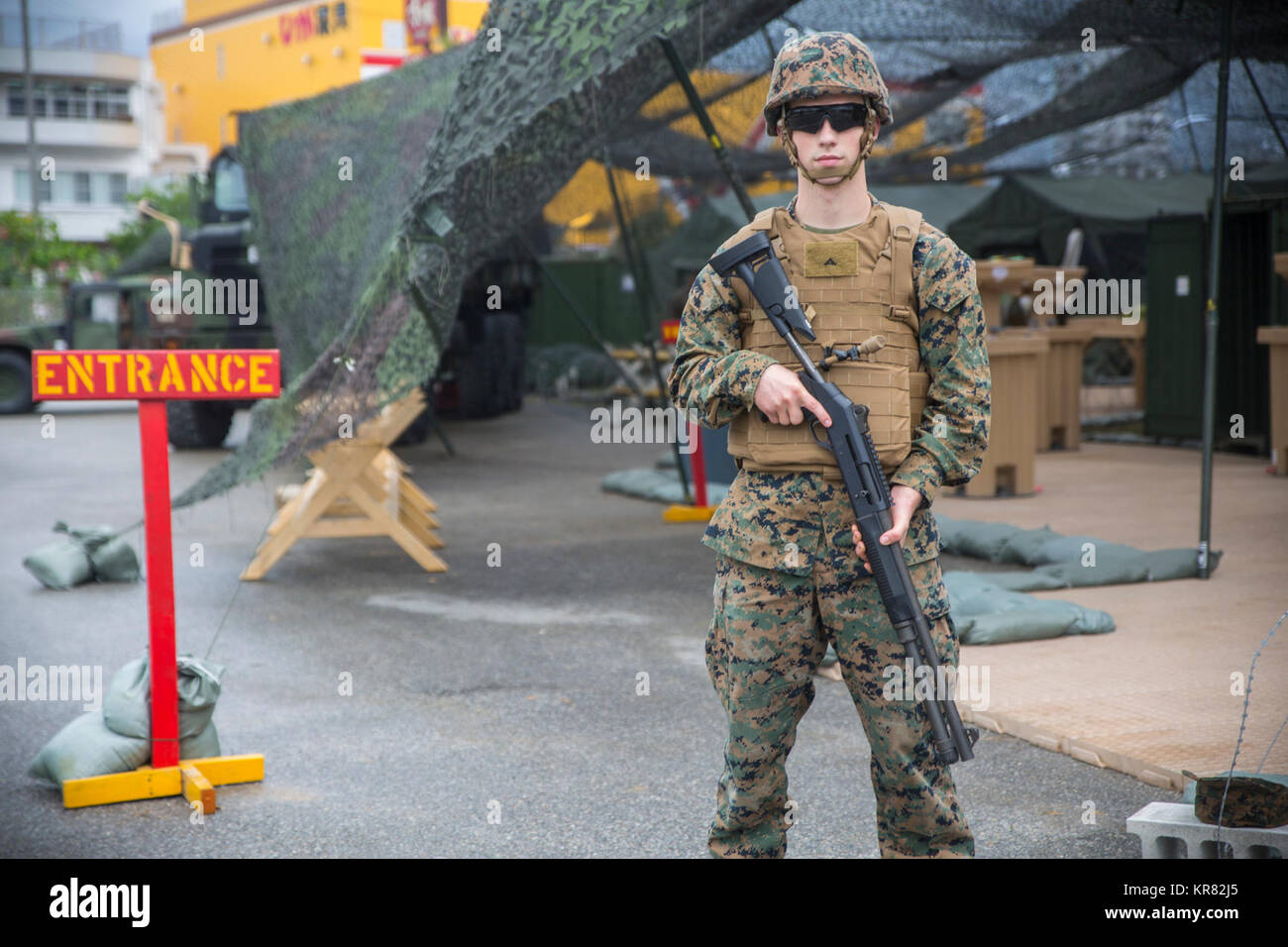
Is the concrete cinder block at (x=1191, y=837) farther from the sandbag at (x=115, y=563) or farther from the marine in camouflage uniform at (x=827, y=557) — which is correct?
the sandbag at (x=115, y=563)

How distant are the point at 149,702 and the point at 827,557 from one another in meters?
2.53

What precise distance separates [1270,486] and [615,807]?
24.7 ft

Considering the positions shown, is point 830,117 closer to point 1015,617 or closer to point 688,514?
point 1015,617

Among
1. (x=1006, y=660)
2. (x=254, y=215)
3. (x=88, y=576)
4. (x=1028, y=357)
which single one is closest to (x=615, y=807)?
(x=1006, y=660)

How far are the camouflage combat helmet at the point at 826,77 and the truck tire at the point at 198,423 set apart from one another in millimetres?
13035

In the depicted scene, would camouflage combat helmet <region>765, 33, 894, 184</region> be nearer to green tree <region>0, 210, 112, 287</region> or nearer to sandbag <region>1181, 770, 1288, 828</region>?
sandbag <region>1181, 770, 1288, 828</region>

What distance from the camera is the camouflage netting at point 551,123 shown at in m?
6.07

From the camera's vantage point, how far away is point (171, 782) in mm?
4289

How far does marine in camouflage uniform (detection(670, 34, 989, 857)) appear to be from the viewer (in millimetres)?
2734

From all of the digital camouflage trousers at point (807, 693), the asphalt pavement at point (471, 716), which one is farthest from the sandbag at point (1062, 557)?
the digital camouflage trousers at point (807, 693)

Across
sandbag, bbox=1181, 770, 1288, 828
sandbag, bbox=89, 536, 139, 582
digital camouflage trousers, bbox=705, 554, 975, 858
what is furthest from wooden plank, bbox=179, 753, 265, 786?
sandbag, bbox=89, 536, 139, 582

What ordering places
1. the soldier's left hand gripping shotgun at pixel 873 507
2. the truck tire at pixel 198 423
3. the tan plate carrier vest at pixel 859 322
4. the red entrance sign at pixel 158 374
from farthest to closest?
the truck tire at pixel 198 423 → the red entrance sign at pixel 158 374 → the tan plate carrier vest at pixel 859 322 → the soldier's left hand gripping shotgun at pixel 873 507
